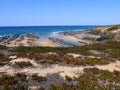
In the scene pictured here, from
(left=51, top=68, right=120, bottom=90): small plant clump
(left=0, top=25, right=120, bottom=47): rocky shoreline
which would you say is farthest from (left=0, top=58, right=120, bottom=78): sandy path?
(left=0, top=25, right=120, bottom=47): rocky shoreline

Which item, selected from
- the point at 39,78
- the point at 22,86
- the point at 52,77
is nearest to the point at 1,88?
the point at 22,86

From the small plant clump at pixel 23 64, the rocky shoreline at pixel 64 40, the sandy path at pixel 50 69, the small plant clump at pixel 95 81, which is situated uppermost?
the small plant clump at pixel 23 64

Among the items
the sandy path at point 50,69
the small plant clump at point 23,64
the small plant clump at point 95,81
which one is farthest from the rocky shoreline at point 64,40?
the small plant clump at point 95,81

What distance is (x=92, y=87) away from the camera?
20719 millimetres

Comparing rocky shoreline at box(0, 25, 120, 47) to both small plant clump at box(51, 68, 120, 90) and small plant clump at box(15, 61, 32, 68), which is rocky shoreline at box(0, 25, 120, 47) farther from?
small plant clump at box(51, 68, 120, 90)

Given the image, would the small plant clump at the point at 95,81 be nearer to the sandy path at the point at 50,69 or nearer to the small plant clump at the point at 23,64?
the sandy path at the point at 50,69

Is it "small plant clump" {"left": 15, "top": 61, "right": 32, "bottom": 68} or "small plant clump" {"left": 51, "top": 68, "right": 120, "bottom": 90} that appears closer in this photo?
"small plant clump" {"left": 51, "top": 68, "right": 120, "bottom": 90}

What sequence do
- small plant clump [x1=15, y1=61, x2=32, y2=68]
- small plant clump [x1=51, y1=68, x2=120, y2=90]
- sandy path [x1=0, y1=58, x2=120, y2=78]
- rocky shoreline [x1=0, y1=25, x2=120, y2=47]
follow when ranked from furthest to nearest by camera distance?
rocky shoreline [x1=0, y1=25, x2=120, y2=47]
small plant clump [x1=15, y1=61, x2=32, y2=68]
sandy path [x1=0, y1=58, x2=120, y2=78]
small plant clump [x1=51, y1=68, x2=120, y2=90]

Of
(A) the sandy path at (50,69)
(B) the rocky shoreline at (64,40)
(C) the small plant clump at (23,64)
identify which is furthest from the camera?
(B) the rocky shoreline at (64,40)

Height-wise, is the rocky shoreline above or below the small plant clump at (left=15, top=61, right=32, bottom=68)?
below

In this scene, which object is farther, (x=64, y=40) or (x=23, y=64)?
(x=64, y=40)

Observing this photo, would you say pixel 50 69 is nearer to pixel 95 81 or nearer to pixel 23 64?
pixel 23 64

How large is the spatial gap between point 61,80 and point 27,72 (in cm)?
354

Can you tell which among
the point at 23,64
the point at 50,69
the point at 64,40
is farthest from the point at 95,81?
the point at 64,40
